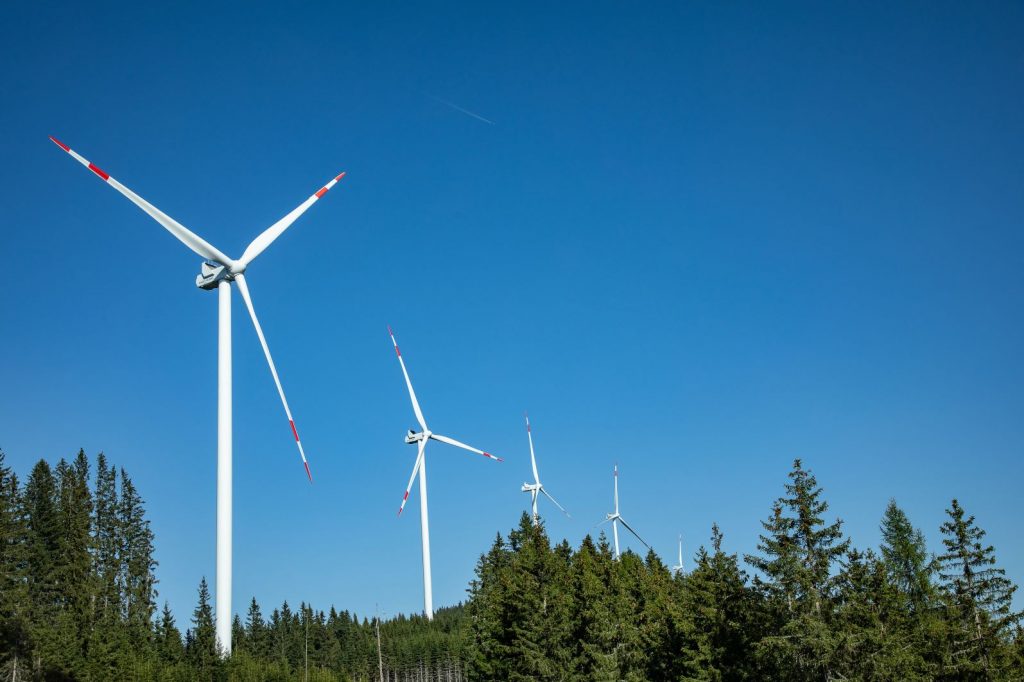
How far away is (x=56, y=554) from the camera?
112688 millimetres

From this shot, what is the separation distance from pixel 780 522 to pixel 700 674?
1400 cm

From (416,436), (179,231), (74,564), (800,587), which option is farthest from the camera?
(416,436)

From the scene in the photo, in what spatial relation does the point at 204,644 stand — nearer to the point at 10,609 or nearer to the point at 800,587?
the point at 10,609

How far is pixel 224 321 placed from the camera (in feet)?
207

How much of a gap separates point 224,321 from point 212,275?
4.13 m

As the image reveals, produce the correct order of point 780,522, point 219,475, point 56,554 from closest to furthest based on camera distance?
point 780,522 < point 219,475 < point 56,554

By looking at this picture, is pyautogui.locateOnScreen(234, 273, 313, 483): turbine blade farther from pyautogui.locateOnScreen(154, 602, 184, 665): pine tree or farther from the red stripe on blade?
pyautogui.locateOnScreen(154, 602, 184, 665): pine tree

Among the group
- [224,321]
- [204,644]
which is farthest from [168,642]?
[224,321]

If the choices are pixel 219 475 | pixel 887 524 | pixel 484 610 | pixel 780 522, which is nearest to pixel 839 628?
pixel 780 522

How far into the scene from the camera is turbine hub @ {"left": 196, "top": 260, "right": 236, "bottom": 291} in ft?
213

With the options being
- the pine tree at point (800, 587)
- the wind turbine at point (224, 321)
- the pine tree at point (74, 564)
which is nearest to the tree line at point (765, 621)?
the pine tree at point (800, 587)

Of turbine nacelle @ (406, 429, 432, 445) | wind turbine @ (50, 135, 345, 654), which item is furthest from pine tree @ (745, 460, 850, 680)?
turbine nacelle @ (406, 429, 432, 445)

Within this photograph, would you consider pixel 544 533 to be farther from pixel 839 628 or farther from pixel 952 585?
pixel 839 628

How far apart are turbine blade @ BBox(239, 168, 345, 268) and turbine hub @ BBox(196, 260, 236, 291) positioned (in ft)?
3.96
